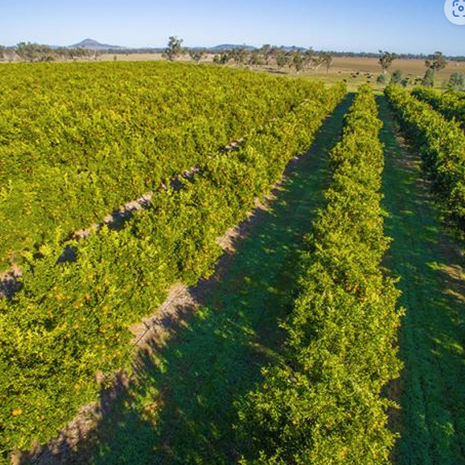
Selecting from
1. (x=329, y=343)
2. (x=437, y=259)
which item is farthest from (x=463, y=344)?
(x=329, y=343)

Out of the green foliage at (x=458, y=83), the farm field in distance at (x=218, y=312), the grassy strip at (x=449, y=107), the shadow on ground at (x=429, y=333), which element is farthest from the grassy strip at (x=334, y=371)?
the green foliage at (x=458, y=83)

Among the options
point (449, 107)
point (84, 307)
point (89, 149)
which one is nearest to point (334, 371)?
point (84, 307)

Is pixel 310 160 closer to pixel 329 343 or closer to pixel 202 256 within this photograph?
pixel 202 256

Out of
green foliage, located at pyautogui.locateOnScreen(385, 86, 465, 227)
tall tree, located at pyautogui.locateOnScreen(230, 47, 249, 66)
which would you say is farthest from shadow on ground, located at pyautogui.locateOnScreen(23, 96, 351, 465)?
tall tree, located at pyautogui.locateOnScreen(230, 47, 249, 66)

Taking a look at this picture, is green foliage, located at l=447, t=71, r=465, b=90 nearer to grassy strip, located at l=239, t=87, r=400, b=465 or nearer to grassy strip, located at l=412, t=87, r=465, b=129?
grassy strip, located at l=412, t=87, r=465, b=129

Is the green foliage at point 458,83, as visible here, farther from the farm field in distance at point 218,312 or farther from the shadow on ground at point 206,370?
the shadow on ground at point 206,370
